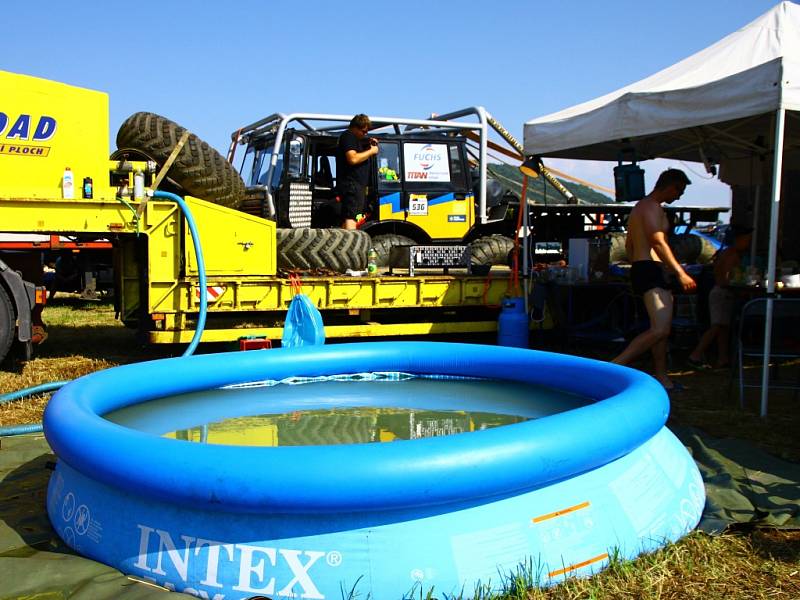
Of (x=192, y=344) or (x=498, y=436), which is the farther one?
(x=192, y=344)

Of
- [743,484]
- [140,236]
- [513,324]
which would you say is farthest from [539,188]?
[743,484]

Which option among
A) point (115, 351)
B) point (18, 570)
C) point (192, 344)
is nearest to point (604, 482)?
point (18, 570)

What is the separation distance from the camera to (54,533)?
331 centimetres

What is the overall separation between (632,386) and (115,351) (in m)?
6.01

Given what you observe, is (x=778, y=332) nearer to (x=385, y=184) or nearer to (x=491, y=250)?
(x=491, y=250)

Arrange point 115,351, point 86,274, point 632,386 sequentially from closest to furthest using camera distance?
point 632,386 < point 115,351 < point 86,274

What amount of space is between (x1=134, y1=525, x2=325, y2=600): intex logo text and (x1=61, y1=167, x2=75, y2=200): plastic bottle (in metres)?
4.82

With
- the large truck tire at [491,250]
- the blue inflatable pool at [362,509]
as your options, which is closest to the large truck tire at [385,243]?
the large truck tire at [491,250]

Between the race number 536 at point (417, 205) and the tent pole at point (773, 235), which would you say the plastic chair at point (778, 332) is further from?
the race number 536 at point (417, 205)

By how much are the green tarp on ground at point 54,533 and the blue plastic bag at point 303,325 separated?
213 cm

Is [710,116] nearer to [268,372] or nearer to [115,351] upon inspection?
[268,372]

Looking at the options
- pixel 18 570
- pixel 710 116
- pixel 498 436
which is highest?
pixel 710 116

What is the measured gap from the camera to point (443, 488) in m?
2.66

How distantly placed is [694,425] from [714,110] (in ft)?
7.81
